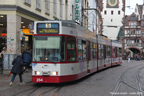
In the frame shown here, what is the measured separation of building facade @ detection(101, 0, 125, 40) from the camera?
70.0m

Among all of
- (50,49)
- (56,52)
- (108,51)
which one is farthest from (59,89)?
(108,51)

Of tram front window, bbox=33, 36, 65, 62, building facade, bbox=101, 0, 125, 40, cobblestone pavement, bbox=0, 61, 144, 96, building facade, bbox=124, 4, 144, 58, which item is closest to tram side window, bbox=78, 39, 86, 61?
cobblestone pavement, bbox=0, 61, 144, 96

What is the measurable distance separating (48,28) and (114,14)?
62576mm

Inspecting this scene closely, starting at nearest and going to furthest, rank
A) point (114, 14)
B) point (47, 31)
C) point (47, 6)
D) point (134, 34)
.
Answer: point (47, 31) → point (47, 6) → point (114, 14) → point (134, 34)

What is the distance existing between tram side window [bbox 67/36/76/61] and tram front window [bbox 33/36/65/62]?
14.0 inches

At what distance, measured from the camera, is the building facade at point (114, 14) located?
70.0m

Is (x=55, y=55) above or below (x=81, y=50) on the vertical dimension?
below

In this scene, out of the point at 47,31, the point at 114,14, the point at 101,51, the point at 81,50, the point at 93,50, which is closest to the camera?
the point at 47,31

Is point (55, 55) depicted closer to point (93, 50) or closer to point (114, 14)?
point (93, 50)

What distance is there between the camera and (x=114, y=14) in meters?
70.7

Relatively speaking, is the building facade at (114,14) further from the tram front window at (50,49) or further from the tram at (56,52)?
the tram front window at (50,49)

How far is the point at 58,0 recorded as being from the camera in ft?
82.5

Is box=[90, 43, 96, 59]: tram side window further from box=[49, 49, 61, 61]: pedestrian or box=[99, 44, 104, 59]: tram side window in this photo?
box=[49, 49, 61, 61]: pedestrian

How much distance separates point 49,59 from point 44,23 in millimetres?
1706
